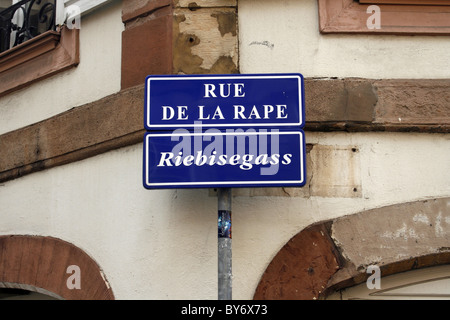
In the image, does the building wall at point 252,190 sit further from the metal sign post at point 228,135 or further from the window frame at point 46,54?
the metal sign post at point 228,135

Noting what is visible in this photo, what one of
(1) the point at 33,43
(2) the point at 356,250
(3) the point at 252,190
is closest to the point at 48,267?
(3) the point at 252,190

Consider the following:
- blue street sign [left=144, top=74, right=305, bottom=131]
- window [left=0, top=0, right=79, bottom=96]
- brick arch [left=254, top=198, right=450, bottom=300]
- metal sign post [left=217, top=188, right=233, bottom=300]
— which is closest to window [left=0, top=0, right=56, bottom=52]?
window [left=0, top=0, right=79, bottom=96]

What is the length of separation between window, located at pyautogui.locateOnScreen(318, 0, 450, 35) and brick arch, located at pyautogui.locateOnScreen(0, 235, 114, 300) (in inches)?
81.1

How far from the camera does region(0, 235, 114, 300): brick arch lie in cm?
426

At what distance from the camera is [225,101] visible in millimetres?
3900

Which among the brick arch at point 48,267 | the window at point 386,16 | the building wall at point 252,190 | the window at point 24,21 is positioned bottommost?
the brick arch at point 48,267

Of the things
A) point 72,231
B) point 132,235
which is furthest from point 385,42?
point 72,231

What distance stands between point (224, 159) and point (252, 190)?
16.2 inches

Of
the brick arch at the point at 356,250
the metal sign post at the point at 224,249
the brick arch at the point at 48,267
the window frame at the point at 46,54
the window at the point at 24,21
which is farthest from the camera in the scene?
the window at the point at 24,21

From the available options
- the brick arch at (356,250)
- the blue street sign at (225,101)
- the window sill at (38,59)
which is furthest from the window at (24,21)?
the brick arch at (356,250)

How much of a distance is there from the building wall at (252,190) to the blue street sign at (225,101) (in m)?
0.40

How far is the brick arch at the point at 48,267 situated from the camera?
14.0 ft
